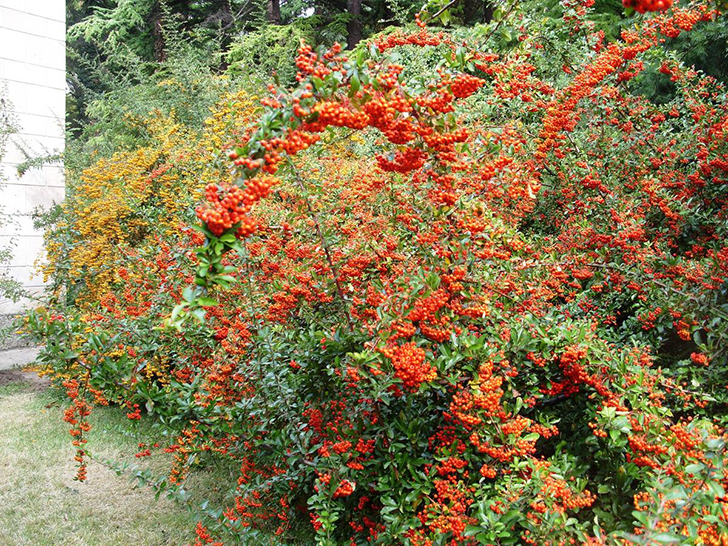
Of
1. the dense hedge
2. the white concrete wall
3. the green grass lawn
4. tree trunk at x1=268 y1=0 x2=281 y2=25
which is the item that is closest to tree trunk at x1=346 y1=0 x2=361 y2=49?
tree trunk at x1=268 y1=0 x2=281 y2=25

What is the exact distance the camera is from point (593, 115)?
4711mm

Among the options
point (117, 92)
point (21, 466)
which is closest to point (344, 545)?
point (21, 466)

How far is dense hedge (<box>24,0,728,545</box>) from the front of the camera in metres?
2.08

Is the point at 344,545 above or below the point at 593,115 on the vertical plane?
below

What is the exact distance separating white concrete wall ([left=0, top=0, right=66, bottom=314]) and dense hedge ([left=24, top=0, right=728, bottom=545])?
522 cm

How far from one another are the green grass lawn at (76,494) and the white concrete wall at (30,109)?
3696mm

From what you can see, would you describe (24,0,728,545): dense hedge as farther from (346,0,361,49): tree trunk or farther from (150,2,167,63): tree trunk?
(150,2,167,63): tree trunk

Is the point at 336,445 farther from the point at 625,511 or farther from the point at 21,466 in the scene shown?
the point at 21,466

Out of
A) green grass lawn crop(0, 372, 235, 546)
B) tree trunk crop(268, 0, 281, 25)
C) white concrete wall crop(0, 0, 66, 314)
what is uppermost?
tree trunk crop(268, 0, 281, 25)

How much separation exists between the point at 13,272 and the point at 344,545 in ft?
26.4

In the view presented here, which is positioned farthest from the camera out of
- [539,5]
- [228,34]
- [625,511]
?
[228,34]

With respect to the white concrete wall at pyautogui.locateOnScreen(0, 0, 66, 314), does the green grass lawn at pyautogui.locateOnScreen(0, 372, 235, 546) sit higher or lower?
lower

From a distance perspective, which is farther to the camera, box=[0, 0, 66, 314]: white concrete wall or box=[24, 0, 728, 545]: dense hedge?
box=[0, 0, 66, 314]: white concrete wall

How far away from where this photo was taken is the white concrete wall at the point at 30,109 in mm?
8414
